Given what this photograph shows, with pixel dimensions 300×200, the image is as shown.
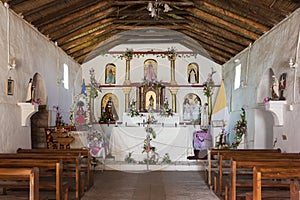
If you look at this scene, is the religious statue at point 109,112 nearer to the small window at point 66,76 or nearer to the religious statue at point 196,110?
the small window at point 66,76

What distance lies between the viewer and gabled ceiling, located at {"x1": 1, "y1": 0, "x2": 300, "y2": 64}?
31.0ft

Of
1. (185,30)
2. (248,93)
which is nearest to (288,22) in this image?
(248,93)

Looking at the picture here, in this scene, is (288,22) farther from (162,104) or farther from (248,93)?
(162,104)

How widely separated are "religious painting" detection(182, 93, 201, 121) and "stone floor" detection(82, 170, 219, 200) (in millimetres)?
6408

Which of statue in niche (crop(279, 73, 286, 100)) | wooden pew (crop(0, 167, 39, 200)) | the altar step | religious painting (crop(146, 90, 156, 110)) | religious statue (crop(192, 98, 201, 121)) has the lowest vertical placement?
the altar step

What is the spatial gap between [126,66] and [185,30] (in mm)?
3818

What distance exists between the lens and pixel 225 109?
1642 cm

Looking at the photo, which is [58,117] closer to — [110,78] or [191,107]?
[110,78]

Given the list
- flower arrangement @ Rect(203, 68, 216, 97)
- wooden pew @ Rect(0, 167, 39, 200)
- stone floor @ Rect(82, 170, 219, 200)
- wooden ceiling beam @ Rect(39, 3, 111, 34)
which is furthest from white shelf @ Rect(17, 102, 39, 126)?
flower arrangement @ Rect(203, 68, 216, 97)

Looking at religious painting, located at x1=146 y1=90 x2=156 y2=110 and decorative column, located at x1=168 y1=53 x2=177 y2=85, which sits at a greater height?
decorative column, located at x1=168 y1=53 x2=177 y2=85

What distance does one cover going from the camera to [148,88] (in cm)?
1694

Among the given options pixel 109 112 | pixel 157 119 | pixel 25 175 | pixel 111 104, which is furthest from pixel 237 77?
pixel 25 175

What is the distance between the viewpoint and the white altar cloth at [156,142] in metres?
12.5

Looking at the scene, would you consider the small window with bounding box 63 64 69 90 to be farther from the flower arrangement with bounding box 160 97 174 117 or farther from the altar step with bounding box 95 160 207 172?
the altar step with bounding box 95 160 207 172
